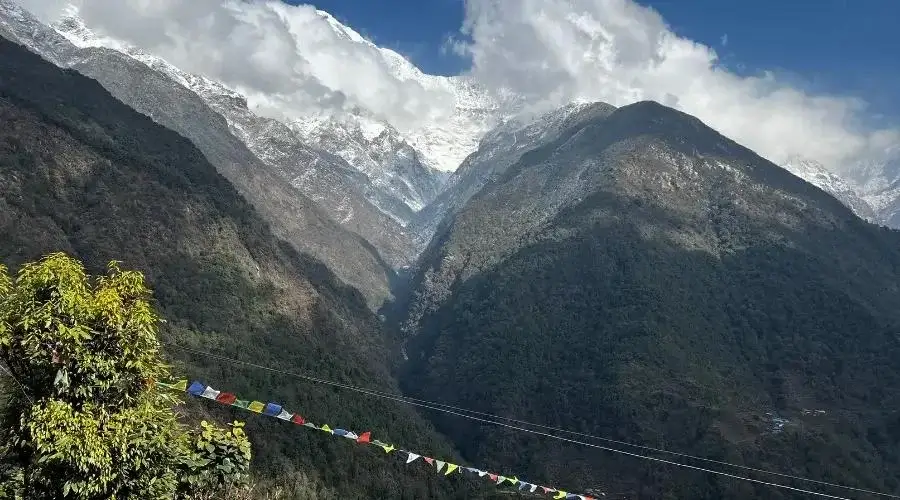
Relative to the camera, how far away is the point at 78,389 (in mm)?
14430

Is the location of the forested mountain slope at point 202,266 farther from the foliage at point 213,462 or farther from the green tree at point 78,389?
the green tree at point 78,389

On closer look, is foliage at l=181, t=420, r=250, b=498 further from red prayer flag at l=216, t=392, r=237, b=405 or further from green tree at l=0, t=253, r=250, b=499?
red prayer flag at l=216, t=392, r=237, b=405

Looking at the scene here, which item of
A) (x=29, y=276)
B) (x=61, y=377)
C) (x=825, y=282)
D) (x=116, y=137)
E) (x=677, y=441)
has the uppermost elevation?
(x=825, y=282)

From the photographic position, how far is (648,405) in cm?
14125

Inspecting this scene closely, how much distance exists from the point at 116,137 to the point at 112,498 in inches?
5929

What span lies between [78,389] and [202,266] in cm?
11474

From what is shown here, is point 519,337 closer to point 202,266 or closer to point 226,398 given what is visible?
point 202,266

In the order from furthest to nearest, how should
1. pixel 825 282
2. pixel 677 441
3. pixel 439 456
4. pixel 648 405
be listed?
pixel 825 282 < pixel 648 405 < pixel 677 441 < pixel 439 456

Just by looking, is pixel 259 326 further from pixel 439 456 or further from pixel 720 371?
pixel 720 371

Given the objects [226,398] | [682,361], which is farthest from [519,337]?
[226,398]

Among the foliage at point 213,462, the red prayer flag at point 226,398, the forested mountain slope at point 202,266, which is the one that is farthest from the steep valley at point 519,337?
the foliage at point 213,462

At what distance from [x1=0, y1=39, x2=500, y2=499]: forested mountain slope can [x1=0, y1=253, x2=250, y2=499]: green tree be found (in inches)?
2799

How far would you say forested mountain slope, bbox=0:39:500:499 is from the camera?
9575 cm

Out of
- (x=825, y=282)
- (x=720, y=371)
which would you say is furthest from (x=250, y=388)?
(x=825, y=282)
